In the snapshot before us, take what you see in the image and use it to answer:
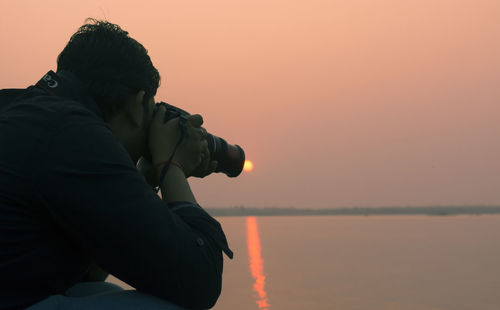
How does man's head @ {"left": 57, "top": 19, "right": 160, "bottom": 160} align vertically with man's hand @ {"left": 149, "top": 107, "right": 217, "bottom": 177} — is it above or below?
above

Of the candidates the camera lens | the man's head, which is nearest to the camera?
the camera lens

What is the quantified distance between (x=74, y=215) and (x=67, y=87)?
0.34m

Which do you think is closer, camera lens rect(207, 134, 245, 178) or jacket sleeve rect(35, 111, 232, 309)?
jacket sleeve rect(35, 111, 232, 309)

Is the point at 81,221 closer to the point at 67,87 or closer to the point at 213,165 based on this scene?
the point at 67,87

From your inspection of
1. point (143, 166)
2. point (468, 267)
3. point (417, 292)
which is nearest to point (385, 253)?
point (468, 267)

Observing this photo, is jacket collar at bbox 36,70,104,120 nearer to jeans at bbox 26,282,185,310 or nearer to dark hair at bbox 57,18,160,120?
dark hair at bbox 57,18,160,120

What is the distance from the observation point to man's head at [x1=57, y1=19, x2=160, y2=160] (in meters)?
1.21

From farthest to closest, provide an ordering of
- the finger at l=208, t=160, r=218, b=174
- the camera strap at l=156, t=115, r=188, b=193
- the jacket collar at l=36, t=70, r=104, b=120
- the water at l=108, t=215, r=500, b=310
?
the water at l=108, t=215, r=500, b=310
the finger at l=208, t=160, r=218, b=174
the camera strap at l=156, t=115, r=188, b=193
the jacket collar at l=36, t=70, r=104, b=120

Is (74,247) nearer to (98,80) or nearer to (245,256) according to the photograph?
(98,80)

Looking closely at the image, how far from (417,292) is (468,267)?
11.2 ft

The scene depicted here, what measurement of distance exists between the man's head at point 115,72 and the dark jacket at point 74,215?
17cm

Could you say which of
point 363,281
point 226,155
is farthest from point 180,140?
point 363,281

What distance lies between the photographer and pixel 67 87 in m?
1.17

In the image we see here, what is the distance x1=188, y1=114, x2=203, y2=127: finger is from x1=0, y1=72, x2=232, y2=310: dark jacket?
1.15ft
